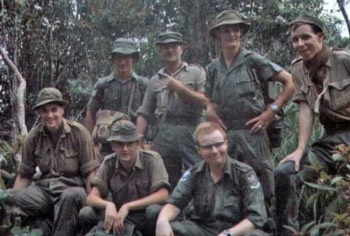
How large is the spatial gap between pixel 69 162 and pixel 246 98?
1701 mm

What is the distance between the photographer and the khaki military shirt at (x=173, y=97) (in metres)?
6.10

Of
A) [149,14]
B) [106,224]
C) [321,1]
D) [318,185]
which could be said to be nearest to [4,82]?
[149,14]

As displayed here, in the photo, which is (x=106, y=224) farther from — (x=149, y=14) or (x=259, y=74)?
(x=149, y=14)

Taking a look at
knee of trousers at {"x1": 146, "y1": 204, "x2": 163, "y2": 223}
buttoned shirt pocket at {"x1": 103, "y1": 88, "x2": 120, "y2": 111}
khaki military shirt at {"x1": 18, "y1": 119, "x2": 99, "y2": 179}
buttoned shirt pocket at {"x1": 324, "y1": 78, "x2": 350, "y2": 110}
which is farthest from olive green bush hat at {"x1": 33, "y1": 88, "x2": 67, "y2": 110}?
buttoned shirt pocket at {"x1": 324, "y1": 78, "x2": 350, "y2": 110}

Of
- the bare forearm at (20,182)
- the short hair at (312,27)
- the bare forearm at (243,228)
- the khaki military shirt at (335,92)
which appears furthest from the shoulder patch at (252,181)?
the bare forearm at (20,182)

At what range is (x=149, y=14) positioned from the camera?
→ 12.2 metres

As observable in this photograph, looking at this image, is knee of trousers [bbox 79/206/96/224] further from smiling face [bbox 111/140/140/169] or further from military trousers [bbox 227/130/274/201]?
military trousers [bbox 227/130/274/201]

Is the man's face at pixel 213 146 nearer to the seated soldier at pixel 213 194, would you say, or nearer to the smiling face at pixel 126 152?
the seated soldier at pixel 213 194

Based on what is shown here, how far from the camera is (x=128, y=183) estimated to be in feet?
18.0

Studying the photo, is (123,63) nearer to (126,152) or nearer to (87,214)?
(126,152)

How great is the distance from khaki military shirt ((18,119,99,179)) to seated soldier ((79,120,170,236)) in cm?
51

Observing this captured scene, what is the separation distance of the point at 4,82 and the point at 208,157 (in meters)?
7.51

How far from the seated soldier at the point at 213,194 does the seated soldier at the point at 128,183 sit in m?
0.40

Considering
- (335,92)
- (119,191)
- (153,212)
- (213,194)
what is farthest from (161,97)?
(335,92)
